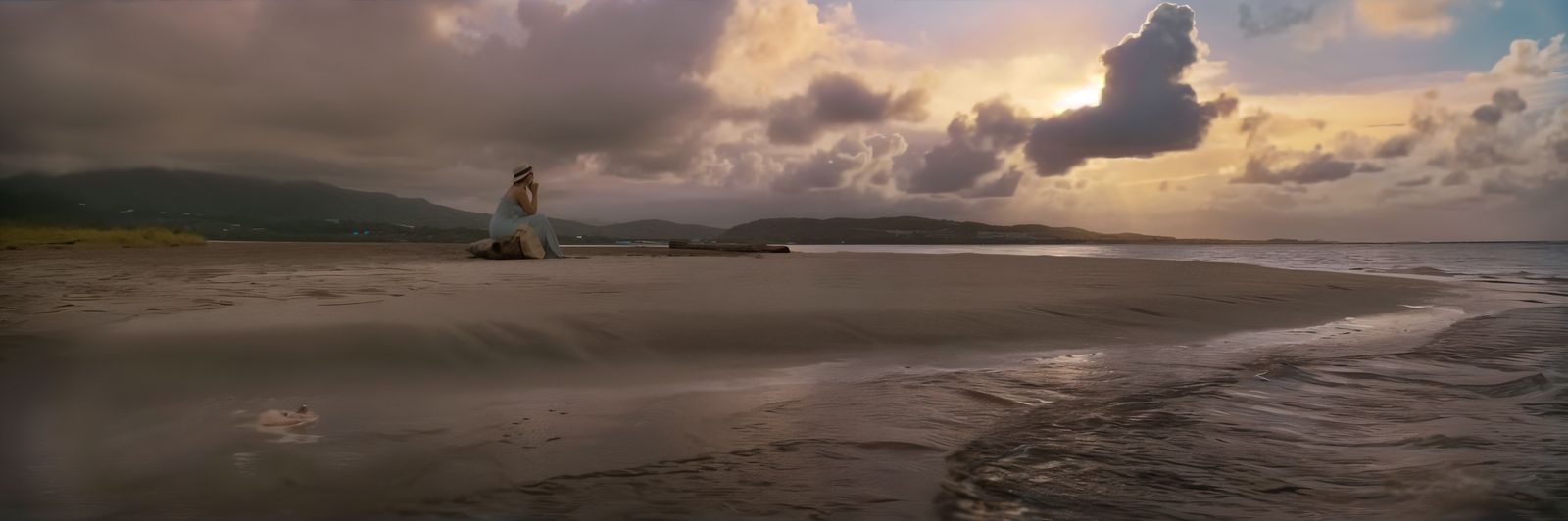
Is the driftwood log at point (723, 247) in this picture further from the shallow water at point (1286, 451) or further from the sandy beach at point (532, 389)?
the shallow water at point (1286, 451)

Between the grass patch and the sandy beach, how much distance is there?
17.5 meters

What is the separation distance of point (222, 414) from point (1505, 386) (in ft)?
23.4

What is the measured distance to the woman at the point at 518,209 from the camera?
17297 millimetres

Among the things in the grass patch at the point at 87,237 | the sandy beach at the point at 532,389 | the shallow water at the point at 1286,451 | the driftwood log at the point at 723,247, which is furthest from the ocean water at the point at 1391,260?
the grass patch at the point at 87,237

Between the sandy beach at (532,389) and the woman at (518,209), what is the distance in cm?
874

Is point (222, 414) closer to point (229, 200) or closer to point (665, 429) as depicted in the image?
point (665, 429)

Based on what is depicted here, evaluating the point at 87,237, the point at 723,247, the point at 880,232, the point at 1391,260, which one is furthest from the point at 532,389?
the point at 880,232

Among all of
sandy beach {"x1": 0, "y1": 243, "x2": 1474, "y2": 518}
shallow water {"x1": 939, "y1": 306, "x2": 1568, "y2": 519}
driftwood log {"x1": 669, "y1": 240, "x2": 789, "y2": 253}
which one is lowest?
shallow water {"x1": 939, "y1": 306, "x2": 1568, "y2": 519}

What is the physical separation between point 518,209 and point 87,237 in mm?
17405

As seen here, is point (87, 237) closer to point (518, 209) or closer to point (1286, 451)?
point (518, 209)

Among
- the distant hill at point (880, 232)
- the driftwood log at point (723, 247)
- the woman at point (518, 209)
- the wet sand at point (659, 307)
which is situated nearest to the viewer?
the wet sand at point (659, 307)

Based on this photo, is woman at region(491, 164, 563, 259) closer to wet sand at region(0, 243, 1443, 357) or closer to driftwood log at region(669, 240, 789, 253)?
wet sand at region(0, 243, 1443, 357)

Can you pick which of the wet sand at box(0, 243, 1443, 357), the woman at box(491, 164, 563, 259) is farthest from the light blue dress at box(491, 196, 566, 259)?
the wet sand at box(0, 243, 1443, 357)

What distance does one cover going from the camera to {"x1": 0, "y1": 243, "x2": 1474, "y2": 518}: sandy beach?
2.46 metres
